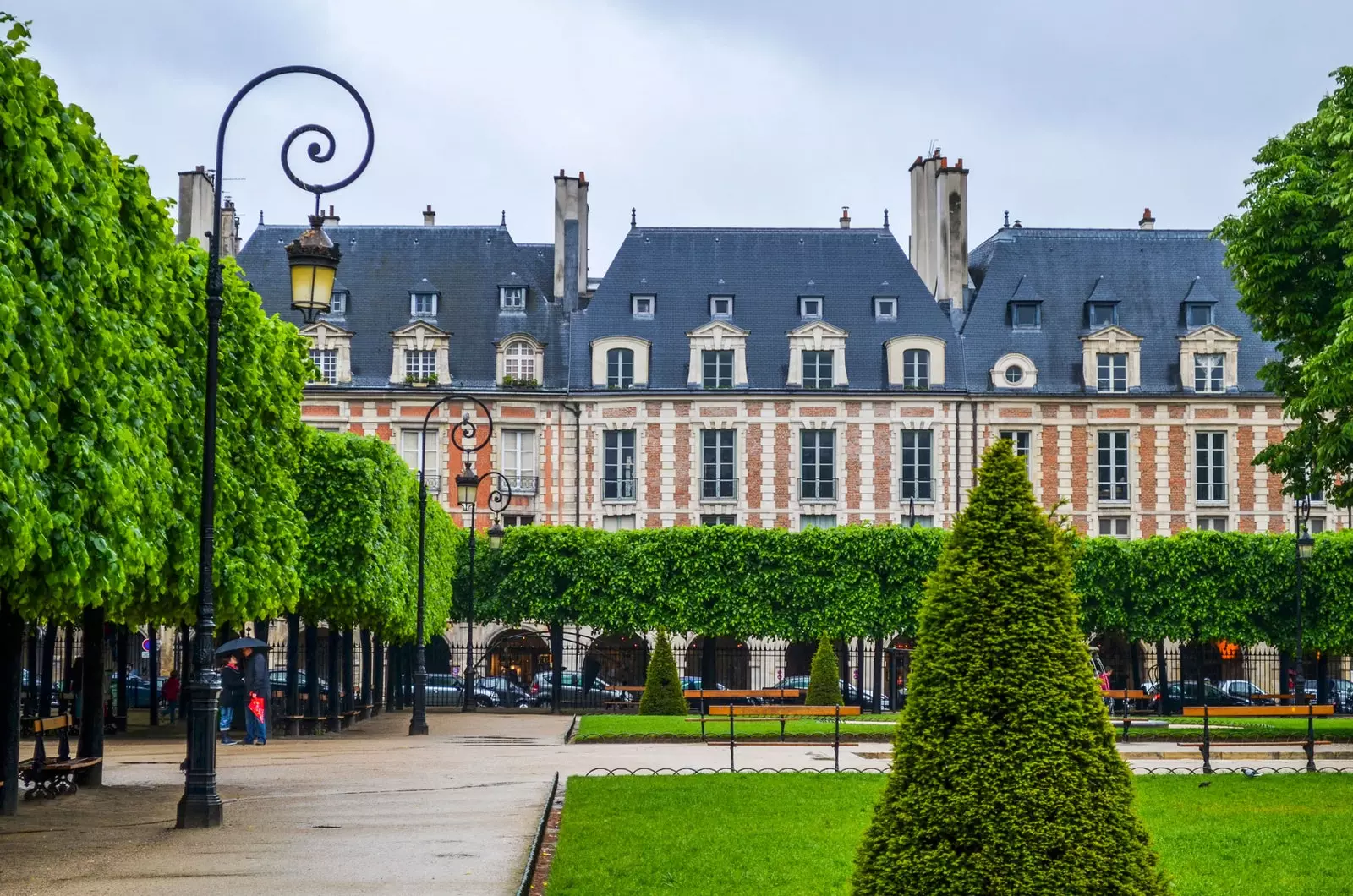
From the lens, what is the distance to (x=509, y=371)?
51.8 m

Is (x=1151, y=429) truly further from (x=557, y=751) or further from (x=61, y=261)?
(x=61, y=261)

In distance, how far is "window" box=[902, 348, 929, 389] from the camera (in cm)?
5166

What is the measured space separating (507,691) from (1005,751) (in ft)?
122

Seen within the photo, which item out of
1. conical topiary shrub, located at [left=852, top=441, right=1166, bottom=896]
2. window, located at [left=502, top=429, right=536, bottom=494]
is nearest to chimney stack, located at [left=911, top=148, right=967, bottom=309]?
window, located at [left=502, top=429, right=536, bottom=494]

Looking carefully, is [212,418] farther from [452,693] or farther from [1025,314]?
[1025,314]

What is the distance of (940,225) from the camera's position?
54.5 m

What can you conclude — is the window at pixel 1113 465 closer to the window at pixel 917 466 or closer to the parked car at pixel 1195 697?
the window at pixel 917 466

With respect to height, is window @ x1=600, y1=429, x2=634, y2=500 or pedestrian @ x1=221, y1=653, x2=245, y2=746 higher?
window @ x1=600, y1=429, x2=634, y2=500

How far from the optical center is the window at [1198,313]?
52719 mm

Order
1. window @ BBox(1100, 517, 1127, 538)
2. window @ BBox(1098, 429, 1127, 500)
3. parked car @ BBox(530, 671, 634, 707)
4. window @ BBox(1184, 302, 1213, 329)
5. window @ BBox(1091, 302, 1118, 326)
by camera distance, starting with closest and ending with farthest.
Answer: parked car @ BBox(530, 671, 634, 707), window @ BBox(1098, 429, 1127, 500), window @ BBox(1100, 517, 1127, 538), window @ BBox(1184, 302, 1213, 329), window @ BBox(1091, 302, 1118, 326)

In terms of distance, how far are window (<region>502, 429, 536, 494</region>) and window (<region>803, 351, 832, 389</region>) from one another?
27.3 ft

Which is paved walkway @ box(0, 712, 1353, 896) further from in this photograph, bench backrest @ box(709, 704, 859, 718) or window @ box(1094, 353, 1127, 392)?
window @ box(1094, 353, 1127, 392)

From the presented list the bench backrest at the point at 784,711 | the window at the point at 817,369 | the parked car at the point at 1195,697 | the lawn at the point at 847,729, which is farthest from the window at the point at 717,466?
the bench backrest at the point at 784,711

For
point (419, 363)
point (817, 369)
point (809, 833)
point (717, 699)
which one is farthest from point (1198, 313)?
point (809, 833)
